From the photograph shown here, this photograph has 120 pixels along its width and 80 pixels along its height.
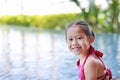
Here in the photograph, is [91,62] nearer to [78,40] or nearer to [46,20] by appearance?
[78,40]

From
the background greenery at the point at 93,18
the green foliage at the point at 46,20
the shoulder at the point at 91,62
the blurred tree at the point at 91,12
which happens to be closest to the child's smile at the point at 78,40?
the shoulder at the point at 91,62

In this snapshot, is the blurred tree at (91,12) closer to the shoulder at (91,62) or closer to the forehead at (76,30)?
the forehead at (76,30)

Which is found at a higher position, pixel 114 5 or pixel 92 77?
pixel 114 5

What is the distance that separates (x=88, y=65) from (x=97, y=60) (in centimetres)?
11

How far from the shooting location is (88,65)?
2441 mm

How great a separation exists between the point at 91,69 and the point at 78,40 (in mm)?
274

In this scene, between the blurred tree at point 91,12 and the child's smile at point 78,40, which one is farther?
the blurred tree at point 91,12

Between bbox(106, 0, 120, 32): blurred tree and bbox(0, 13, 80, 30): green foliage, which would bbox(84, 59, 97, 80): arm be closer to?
bbox(106, 0, 120, 32): blurred tree

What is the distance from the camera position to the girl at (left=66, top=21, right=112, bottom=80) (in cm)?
246

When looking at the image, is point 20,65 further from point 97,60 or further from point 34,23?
point 34,23

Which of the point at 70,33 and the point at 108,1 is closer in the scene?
→ the point at 70,33

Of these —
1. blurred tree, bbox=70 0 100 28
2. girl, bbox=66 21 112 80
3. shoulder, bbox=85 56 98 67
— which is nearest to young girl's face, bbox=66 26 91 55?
girl, bbox=66 21 112 80

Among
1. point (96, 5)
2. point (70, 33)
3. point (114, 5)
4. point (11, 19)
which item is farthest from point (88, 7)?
point (70, 33)

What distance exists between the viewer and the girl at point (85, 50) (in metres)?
2.46
